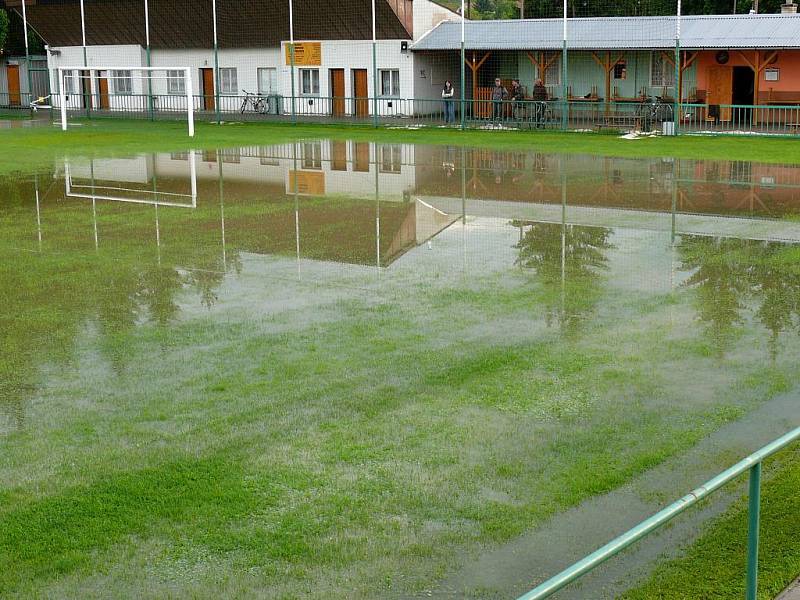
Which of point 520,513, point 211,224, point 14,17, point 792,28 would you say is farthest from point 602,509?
point 14,17

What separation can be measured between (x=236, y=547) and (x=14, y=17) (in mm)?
53949

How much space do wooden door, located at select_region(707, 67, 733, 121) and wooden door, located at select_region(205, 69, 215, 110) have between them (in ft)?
71.1

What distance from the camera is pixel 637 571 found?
567 centimetres

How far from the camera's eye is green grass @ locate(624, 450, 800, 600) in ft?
17.7

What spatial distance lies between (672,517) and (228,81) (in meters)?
46.0

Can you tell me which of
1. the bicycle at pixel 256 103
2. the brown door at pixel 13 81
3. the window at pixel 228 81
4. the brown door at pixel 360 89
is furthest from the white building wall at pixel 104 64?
the brown door at pixel 360 89

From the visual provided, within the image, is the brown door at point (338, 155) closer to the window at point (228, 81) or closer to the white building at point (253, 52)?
the white building at point (253, 52)

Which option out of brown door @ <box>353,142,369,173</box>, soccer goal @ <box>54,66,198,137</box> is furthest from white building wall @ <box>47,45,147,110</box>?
brown door @ <box>353,142,369,173</box>

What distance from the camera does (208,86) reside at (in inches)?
1933

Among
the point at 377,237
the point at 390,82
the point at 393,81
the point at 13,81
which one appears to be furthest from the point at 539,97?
the point at 13,81

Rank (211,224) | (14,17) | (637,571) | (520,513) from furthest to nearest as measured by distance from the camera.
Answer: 1. (14,17)
2. (211,224)
3. (520,513)
4. (637,571)

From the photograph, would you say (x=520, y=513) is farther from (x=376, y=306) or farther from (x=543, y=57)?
(x=543, y=57)

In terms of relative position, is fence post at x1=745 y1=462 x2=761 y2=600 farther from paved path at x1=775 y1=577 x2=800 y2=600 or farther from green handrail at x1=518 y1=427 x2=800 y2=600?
paved path at x1=775 y1=577 x2=800 y2=600

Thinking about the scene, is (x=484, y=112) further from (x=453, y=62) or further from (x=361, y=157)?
(x=361, y=157)
